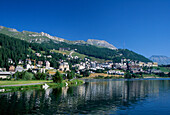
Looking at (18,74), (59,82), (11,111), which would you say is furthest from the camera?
(18,74)

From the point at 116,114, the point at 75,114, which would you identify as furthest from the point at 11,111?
the point at 116,114

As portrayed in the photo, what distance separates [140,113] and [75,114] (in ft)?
41.9

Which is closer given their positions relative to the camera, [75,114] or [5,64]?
[75,114]

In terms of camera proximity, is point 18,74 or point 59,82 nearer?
point 59,82

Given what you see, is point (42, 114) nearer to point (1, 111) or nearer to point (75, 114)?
point (75, 114)

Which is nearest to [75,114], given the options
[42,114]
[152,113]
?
[42,114]

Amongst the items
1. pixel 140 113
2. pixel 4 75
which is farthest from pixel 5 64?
pixel 140 113

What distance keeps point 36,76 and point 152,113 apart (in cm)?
11577

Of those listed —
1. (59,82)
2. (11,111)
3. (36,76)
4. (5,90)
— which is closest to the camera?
(11,111)

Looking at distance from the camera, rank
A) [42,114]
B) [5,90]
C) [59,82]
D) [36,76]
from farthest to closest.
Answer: [36,76] → [59,82] → [5,90] → [42,114]

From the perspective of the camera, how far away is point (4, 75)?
142 metres

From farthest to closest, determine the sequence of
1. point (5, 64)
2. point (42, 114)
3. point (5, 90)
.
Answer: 1. point (5, 64)
2. point (5, 90)
3. point (42, 114)

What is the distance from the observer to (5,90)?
66125mm

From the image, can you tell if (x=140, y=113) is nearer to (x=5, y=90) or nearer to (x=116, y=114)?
(x=116, y=114)
